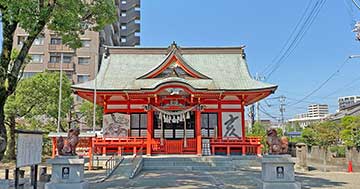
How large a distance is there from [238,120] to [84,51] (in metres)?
31.4

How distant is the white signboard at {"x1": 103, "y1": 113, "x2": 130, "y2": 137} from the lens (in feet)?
62.7

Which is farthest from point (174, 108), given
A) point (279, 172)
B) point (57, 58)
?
point (57, 58)

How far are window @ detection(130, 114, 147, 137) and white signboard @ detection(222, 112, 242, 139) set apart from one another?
5010 millimetres

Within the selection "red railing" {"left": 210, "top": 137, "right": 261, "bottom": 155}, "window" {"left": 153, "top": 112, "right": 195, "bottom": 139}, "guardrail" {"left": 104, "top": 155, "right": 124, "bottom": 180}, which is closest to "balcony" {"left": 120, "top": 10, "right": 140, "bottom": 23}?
"window" {"left": 153, "top": 112, "right": 195, "bottom": 139}

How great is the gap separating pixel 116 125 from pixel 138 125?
1.39 meters

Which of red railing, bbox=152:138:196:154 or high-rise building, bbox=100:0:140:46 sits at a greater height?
high-rise building, bbox=100:0:140:46

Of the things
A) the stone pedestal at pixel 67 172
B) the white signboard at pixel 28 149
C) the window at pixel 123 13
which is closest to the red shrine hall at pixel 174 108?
the white signboard at pixel 28 149

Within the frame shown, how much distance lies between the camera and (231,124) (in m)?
19.5

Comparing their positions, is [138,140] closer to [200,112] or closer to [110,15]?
[200,112]

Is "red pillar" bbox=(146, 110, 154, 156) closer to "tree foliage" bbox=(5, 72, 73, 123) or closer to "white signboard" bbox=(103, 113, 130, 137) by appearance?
"white signboard" bbox=(103, 113, 130, 137)

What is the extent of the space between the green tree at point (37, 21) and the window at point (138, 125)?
374 inches

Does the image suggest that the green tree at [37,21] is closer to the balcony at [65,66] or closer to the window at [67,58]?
the balcony at [65,66]

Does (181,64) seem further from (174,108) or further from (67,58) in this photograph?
(67,58)

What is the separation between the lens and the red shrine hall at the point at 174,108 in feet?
59.2
